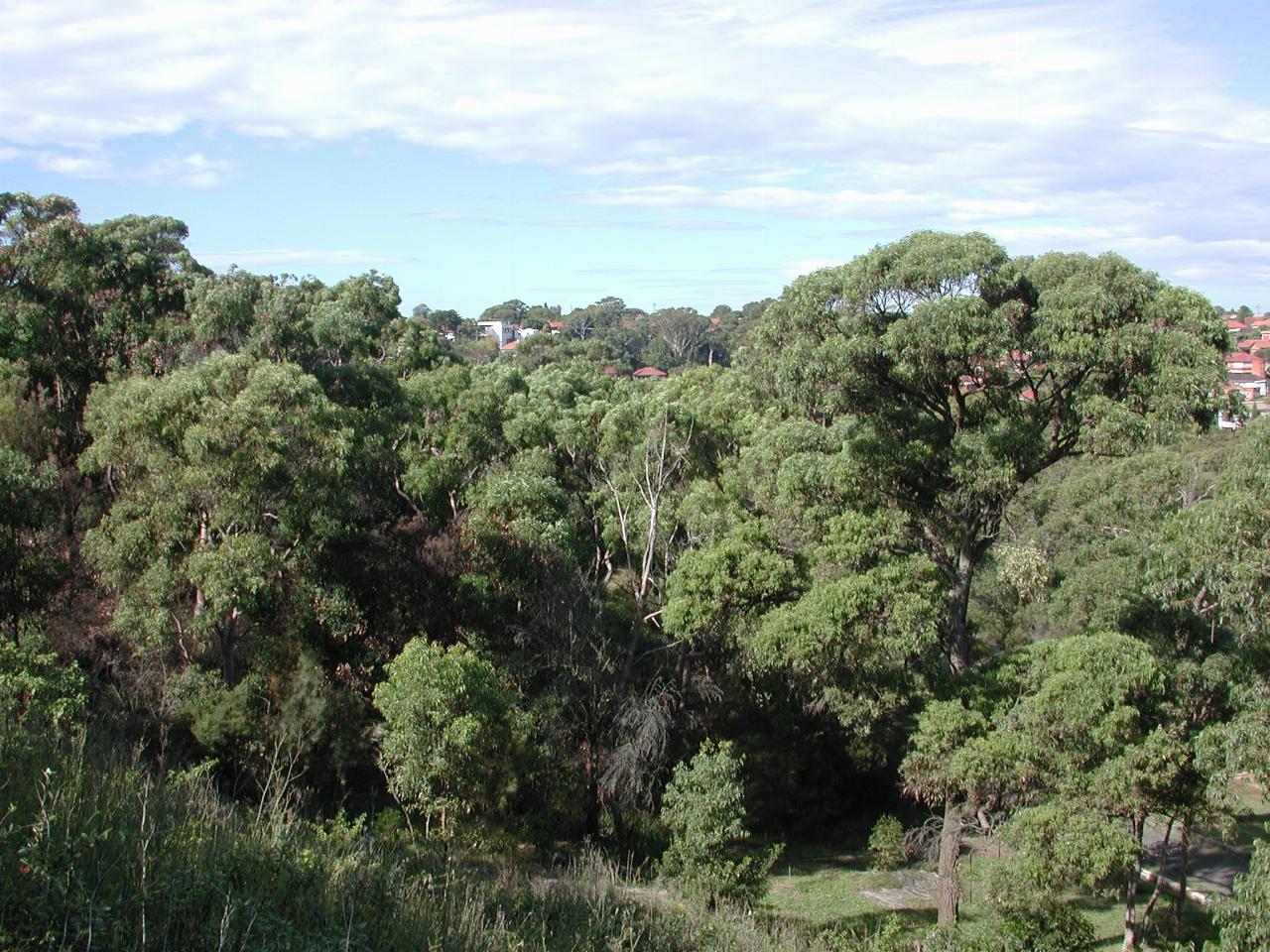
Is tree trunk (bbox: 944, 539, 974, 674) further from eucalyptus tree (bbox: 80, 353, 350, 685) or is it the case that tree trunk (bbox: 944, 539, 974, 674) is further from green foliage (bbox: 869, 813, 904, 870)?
eucalyptus tree (bbox: 80, 353, 350, 685)

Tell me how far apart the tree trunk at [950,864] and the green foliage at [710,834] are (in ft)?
6.62

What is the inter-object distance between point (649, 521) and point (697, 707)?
2.78 metres

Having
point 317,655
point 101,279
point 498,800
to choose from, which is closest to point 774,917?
point 498,800

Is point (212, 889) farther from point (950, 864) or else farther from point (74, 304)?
point (74, 304)

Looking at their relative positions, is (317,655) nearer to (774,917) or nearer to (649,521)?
(649,521)

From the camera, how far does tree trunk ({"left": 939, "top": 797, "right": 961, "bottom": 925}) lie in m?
11.4

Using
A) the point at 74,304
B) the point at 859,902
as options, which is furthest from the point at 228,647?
the point at 859,902

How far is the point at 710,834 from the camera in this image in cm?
1066

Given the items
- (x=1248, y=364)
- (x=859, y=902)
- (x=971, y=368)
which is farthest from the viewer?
(x=1248, y=364)

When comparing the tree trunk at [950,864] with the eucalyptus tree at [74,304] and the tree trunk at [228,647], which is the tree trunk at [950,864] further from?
the eucalyptus tree at [74,304]

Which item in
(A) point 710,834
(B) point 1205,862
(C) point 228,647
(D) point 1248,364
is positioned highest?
(D) point 1248,364

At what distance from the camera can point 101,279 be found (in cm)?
1639

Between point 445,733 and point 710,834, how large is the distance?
285cm

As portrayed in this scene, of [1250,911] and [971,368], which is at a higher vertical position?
[971,368]
